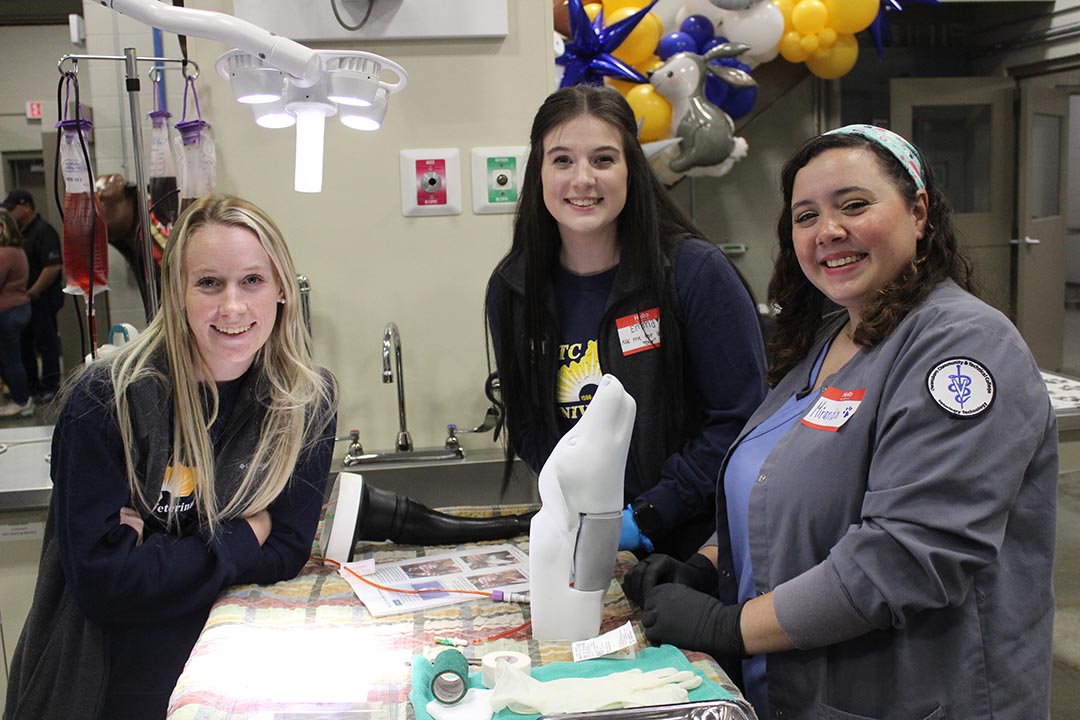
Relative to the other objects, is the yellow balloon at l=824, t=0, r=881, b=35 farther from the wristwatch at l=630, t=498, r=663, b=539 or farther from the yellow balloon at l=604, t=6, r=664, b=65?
the wristwatch at l=630, t=498, r=663, b=539

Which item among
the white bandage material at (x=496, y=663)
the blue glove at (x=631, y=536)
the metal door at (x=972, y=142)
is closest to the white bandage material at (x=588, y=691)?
the white bandage material at (x=496, y=663)

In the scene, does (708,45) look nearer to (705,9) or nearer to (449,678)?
(705,9)

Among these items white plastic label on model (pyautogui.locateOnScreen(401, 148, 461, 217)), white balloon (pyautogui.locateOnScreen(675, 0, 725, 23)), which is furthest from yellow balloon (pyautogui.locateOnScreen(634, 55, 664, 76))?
white plastic label on model (pyautogui.locateOnScreen(401, 148, 461, 217))

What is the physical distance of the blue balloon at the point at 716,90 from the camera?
12.8 feet

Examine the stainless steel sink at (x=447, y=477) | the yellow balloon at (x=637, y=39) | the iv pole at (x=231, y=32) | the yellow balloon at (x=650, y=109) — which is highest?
the yellow balloon at (x=637, y=39)

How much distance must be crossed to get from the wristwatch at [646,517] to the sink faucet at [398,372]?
89cm

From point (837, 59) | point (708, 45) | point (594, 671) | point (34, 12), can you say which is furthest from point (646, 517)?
point (837, 59)

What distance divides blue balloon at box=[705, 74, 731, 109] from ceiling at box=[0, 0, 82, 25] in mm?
2513

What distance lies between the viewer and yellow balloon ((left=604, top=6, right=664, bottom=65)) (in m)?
3.61

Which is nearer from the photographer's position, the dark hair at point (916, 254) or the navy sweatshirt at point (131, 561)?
the dark hair at point (916, 254)

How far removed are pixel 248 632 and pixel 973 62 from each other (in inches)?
269

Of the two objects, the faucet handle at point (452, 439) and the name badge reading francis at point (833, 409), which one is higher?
the name badge reading francis at point (833, 409)

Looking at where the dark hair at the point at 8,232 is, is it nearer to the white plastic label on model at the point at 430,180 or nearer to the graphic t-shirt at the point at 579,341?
the white plastic label on model at the point at 430,180

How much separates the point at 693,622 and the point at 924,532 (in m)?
0.36
